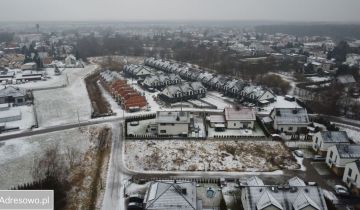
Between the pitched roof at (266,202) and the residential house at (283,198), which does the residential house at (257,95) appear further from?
the pitched roof at (266,202)

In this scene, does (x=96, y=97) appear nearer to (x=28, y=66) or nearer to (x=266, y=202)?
(x=28, y=66)

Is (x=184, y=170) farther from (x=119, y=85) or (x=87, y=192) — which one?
(x=119, y=85)

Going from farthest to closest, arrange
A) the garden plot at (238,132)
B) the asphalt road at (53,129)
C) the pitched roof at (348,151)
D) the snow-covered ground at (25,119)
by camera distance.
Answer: the snow-covered ground at (25,119) < the asphalt road at (53,129) < the garden plot at (238,132) < the pitched roof at (348,151)

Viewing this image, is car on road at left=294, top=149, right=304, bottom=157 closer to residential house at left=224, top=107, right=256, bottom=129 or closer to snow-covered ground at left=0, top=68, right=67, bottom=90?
residential house at left=224, top=107, right=256, bottom=129

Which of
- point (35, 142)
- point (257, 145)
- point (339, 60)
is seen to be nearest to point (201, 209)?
point (257, 145)

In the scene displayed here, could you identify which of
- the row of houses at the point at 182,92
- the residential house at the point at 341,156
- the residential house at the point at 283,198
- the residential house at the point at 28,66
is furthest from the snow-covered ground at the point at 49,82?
the residential house at the point at 341,156

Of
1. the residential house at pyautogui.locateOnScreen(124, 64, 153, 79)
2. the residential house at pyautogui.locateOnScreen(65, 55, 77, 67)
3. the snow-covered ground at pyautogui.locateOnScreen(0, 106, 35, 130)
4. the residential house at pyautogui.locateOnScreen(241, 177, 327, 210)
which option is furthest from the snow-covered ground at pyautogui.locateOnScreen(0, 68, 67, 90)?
the residential house at pyautogui.locateOnScreen(241, 177, 327, 210)
